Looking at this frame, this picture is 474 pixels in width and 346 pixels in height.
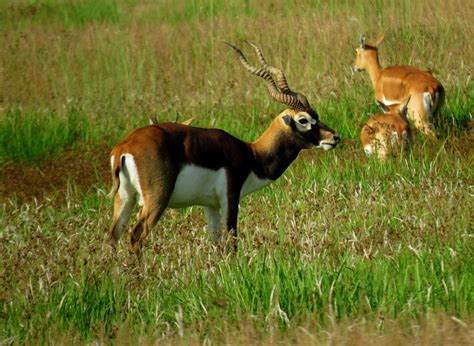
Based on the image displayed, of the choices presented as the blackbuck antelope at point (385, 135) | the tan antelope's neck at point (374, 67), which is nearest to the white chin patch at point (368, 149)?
the blackbuck antelope at point (385, 135)

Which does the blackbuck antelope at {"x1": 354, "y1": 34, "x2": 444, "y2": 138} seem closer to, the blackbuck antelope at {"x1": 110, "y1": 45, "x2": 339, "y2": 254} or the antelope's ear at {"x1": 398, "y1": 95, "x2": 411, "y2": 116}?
the antelope's ear at {"x1": 398, "y1": 95, "x2": 411, "y2": 116}

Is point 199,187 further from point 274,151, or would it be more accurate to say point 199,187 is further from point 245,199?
point 245,199

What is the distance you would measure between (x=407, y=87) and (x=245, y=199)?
3096mm

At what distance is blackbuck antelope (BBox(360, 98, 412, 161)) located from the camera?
10203mm

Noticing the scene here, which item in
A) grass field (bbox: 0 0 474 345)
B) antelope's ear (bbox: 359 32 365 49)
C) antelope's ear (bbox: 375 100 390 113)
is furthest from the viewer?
antelope's ear (bbox: 359 32 365 49)

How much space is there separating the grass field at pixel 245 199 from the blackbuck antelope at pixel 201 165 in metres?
0.22

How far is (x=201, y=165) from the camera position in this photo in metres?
7.78

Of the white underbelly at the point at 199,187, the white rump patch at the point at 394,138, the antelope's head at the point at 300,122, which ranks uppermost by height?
the antelope's head at the point at 300,122

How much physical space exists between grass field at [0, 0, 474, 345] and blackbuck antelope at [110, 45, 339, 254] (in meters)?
0.22

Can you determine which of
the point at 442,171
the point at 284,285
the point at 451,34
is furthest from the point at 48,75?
the point at 284,285

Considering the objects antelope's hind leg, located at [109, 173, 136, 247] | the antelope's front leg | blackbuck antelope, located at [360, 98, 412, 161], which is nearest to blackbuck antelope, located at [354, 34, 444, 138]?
blackbuck antelope, located at [360, 98, 412, 161]

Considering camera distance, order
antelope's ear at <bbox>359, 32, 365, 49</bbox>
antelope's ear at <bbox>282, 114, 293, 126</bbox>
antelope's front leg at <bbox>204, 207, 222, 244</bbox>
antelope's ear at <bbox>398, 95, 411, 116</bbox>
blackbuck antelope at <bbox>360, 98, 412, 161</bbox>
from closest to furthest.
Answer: antelope's front leg at <bbox>204, 207, 222, 244</bbox>
antelope's ear at <bbox>282, 114, 293, 126</bbox>
blackbuck antelope at <bbox>360, 98, 412, 161</bbox>
antelope's ear at <bbox>398, 95, 411, 116</bbox>
antelope's ear at <bbox>359, 32, 365, 49</bbox>

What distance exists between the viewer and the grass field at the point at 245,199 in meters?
5.57

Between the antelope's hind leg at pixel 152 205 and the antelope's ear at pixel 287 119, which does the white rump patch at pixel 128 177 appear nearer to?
the antelope's hind leg at pixel 152 205
